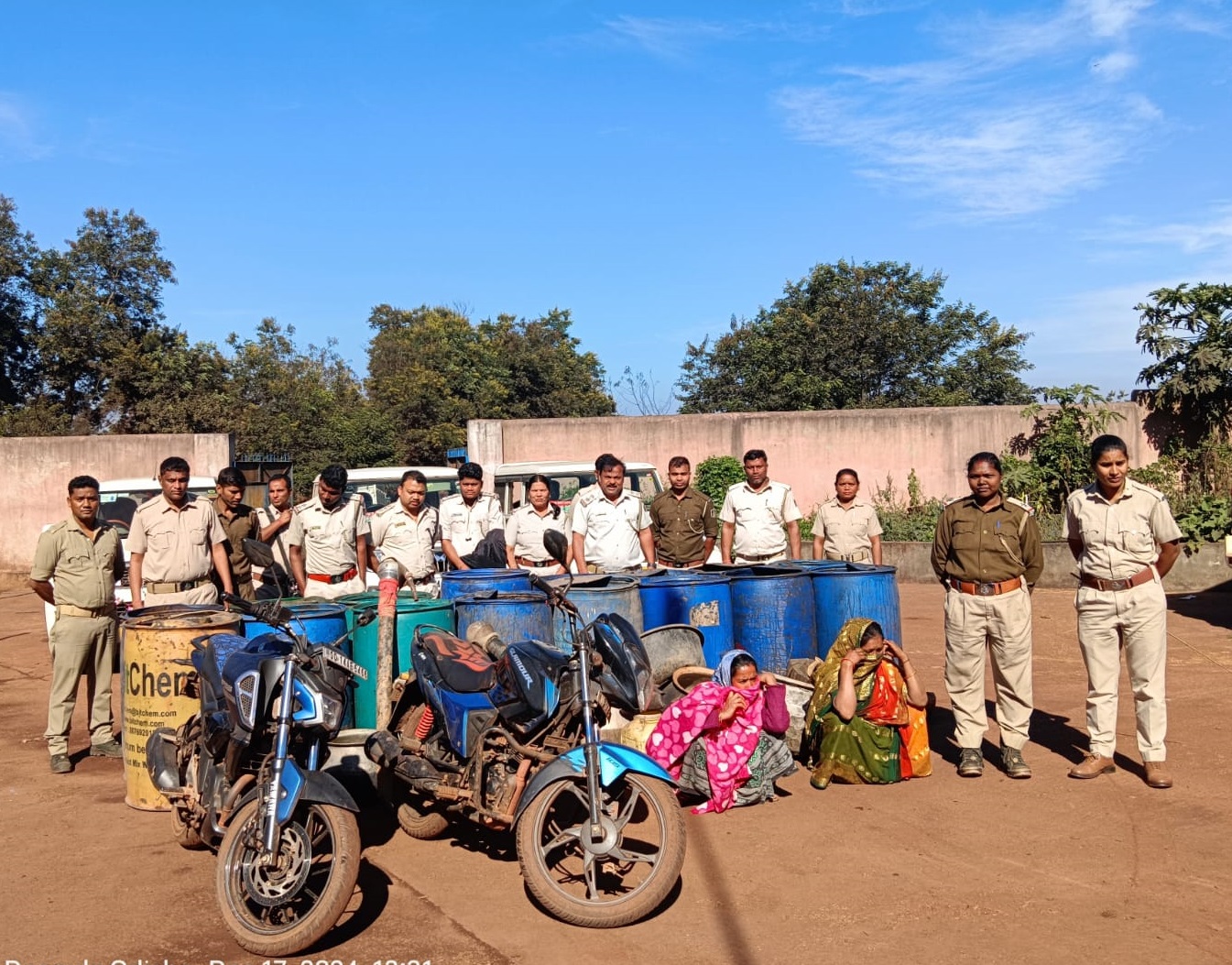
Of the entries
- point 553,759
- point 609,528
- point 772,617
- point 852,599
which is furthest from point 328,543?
point 553,759

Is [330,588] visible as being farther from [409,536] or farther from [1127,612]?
[1127,612]

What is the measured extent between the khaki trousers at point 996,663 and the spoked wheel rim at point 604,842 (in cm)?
244

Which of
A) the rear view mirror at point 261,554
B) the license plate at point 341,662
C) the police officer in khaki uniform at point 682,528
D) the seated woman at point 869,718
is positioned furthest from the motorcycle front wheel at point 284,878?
the police officer in khaki uniform at point 682,528

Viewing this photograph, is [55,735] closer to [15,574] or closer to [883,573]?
[883,573]

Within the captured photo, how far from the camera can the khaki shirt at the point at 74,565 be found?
21.8 feet

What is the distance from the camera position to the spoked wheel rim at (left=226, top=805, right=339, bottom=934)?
12.5 feet

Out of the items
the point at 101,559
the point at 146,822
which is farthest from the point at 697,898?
the point at 101,559

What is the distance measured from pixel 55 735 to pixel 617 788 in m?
4.06

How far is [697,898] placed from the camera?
4.36 metres

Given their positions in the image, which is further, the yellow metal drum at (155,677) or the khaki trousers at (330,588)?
the khaki trousers at (330,588)

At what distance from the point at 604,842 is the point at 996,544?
3144 millimetres

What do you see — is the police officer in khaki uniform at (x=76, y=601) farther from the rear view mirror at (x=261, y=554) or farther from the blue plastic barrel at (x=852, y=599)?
the blue plastic barrel at (x=852, y=599)

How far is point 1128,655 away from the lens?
604cm

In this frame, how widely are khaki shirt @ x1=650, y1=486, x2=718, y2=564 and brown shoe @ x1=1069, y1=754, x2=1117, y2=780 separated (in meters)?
3.32
